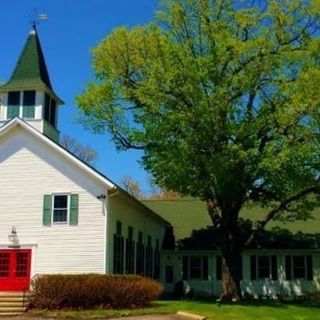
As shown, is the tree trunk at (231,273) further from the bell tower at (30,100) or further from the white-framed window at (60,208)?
the bell tower at (30,100)

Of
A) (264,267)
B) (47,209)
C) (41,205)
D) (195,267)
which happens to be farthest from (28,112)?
(264,267)

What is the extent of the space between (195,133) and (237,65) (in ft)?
12.6

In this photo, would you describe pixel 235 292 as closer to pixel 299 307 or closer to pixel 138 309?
pixel 299 307

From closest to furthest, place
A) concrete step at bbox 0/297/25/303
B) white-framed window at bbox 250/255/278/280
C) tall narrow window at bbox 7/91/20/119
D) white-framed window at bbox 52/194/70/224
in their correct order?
concrete step at bbox 0/297/25/303
white-framed window at bbox 52/194/70/224
tall narrow window at bbox 7/91/20/119
white-framed window at bbox 250/255/278/280

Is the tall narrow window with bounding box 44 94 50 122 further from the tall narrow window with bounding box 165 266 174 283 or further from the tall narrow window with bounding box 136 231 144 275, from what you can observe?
the tall narrow window with bounding box 165 266 174 283

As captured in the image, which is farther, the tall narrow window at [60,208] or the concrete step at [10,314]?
the tall narrow window at [60,208]

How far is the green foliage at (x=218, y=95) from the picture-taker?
1173 inches

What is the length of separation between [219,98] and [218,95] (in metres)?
0.14

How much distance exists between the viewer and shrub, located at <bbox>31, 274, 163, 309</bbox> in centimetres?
2719

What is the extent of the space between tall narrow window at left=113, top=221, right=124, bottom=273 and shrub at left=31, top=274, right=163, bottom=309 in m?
3.58

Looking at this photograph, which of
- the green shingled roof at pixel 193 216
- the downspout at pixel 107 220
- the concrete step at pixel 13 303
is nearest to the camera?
the concrete step at pixel 13 303

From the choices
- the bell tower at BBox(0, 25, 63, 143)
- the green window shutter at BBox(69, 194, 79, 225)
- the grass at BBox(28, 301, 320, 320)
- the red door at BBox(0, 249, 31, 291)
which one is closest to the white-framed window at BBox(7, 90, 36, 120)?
the bell tower at BBox(0, 25, 63, 143)

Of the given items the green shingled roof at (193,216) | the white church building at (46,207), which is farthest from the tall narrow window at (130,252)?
the green shingled roof at (193,216)

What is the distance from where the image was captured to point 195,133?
1189 inches
